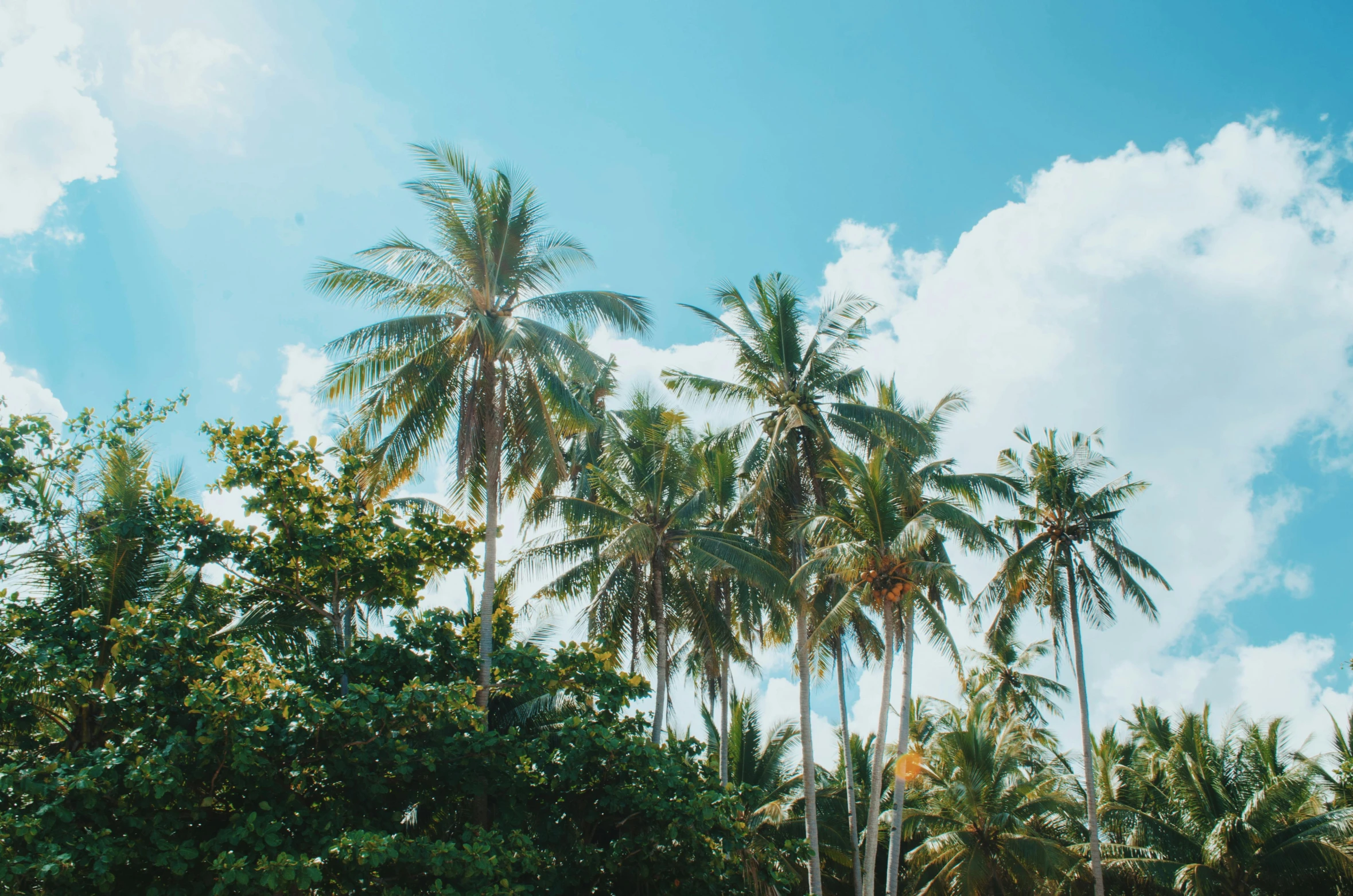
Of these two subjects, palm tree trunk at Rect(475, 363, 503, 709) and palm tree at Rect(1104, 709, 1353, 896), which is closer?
palm tree trunk at Rect(475, 363, 503, 709)

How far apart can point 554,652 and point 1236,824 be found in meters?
16.4

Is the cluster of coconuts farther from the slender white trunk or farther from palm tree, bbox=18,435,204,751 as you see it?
palm tree, bbox=18,435,204,751

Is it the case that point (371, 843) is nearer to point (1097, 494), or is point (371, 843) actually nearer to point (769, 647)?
point (769, 647)

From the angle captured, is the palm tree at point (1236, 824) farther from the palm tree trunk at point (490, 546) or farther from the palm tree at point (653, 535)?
the palm tree trunk at point (490, 546)

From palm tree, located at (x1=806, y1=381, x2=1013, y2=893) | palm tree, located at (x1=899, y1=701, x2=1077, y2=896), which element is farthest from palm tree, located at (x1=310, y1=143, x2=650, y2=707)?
palm tree, located at (x1=899, y1=701, x2=1077, y2=896)

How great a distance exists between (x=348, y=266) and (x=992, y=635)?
17863 millimetres

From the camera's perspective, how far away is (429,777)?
34.2ft

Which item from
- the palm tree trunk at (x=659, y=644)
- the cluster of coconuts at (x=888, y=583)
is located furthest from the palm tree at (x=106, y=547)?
the cluster of coconuts at (x=888, y=583)

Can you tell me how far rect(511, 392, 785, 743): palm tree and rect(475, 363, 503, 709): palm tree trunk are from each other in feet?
5.83

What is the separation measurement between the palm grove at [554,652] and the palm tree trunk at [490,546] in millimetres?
68

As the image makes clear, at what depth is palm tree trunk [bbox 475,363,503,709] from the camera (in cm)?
1175

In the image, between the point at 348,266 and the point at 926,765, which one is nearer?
the point at 348,266

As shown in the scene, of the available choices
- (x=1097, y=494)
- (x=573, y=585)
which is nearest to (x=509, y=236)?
(x=573, y=585)

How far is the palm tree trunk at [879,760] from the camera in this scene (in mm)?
15570
